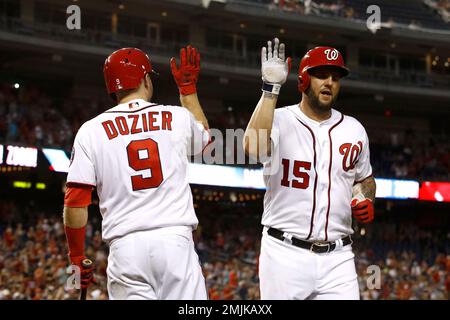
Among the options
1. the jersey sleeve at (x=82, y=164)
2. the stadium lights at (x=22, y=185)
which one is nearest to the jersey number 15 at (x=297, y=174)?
the jersey sleeve at (x=82, y=164)

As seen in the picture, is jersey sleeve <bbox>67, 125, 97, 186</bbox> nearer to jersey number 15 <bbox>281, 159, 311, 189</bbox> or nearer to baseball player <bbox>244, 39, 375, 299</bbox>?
baseball player <bbox>244, 39, 375, 299</bbox>

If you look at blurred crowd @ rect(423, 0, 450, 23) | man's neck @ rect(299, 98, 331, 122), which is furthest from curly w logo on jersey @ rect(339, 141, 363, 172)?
blurred crowd @ rect(423, 0, 450, 23)

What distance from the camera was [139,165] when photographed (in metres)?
4.93

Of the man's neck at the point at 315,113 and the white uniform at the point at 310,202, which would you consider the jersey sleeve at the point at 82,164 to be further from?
the man's neck at the point at 315,113

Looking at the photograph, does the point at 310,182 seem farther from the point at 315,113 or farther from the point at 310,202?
the point at 315,113

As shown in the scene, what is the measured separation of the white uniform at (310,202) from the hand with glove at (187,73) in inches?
28.5

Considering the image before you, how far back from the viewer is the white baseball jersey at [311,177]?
5.75 meters

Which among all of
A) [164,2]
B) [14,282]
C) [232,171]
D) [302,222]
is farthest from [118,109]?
[164,2]

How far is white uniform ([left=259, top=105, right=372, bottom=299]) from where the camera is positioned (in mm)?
5609

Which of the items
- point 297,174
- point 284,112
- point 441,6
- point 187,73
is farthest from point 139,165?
point 441,6

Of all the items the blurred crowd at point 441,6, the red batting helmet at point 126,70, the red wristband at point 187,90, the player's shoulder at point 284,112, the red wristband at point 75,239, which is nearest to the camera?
the red wristband at point 75,239

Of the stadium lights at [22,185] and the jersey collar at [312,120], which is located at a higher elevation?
the jersey collar at [312,120]

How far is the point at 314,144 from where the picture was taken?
19.5 ft

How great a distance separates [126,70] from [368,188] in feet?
6.36
